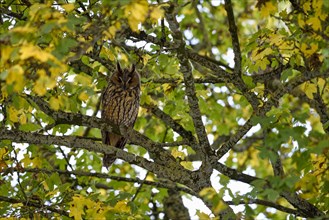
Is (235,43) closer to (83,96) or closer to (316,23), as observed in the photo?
(316,23)

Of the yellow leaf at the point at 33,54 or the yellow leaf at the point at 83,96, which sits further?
the yellow leaf at the point at 83,96

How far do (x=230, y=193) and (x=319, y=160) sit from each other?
88cm

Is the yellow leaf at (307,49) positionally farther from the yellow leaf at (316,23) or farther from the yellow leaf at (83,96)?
the yellow leaf at (83,96)

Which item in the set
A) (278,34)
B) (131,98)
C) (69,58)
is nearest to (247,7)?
(131,98)

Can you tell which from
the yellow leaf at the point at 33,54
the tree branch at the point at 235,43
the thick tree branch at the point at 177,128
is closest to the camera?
the yellow leaf at the point at 33,54

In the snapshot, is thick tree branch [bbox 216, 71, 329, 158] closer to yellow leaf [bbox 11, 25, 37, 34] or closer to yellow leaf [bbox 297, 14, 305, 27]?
yellow leaf [bbox 297, 14, 305, 27]

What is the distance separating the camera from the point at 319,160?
14.7 ft

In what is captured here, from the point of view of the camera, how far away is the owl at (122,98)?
7074mm

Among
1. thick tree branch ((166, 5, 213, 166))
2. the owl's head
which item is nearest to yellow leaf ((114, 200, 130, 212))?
thick tree branch ((166, 5, 213, 166))

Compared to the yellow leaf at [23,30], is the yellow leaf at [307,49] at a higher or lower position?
higher

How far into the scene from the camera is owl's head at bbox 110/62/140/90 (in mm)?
7070

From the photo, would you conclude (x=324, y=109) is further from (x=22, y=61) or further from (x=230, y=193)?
(x=22, y=61)

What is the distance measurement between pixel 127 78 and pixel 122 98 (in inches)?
10.1

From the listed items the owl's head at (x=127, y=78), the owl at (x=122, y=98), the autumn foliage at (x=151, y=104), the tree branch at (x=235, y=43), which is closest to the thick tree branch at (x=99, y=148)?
the autumn foliage at (x=151, y=104)
